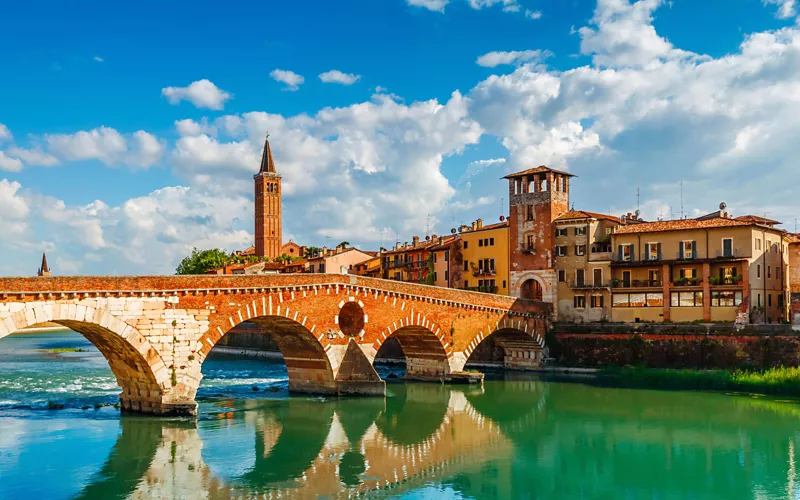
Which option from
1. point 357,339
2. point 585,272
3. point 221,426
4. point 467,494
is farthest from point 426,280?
point 467,494

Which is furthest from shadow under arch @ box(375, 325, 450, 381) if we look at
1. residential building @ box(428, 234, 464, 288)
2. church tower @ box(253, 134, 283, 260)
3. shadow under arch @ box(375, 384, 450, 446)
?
church tower @ box(253, 134, 283, 260)

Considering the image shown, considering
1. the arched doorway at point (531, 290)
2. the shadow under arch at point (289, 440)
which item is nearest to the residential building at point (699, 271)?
the arched doorway at point (531, 290)

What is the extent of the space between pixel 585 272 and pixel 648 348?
751cm

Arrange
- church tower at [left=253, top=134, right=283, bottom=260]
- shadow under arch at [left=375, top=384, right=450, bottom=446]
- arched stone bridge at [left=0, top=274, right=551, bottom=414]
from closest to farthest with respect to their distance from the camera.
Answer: arched stone bridge at [left=0, top=274, right=551, bottom=414] < shadow under arch at [left=375, top=384, right=450, bottom=446] < church tower at [left=253, top=134, right=283, bottom=260]

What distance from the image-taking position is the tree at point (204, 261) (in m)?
93.2

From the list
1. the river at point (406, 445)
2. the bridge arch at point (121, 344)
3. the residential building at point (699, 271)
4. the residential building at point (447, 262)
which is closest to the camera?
the river at point (406, 445)

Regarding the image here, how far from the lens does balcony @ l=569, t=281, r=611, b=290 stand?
50094mm

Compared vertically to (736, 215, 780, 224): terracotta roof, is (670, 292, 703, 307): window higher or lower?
lower

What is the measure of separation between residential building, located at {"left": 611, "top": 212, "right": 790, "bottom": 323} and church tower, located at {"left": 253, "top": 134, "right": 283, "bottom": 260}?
3046 inches

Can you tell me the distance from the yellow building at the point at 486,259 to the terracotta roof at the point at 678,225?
30.1ft

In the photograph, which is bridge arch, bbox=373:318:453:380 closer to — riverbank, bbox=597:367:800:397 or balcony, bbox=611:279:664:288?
riverbank, bbox=597:367:800:397

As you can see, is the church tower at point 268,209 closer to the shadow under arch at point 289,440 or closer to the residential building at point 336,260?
the residential building at point 336,260

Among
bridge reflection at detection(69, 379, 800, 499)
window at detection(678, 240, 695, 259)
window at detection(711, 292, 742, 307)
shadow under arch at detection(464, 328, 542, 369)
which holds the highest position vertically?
window at detection(678, 240, 695, 259)

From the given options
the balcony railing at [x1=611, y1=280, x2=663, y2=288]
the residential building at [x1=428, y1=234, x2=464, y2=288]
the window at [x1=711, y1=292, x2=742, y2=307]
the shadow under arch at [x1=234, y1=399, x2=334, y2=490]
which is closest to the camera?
the shadow under arch at [x1=234, y1=399, x2=334, y2=490]
